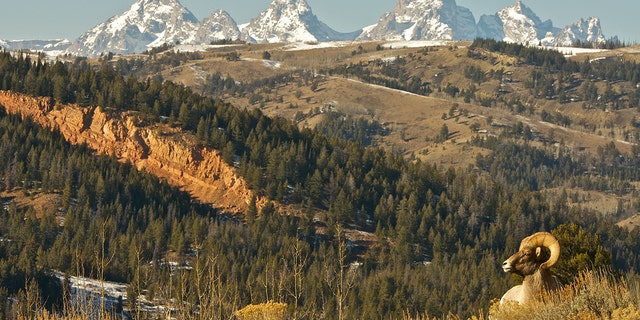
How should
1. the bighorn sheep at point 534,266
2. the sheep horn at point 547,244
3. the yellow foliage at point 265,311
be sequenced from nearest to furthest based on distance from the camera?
the yellow foliage at point 265,311 < the bighorn sheep at point 534,266 < the sheep horn at point 547,244

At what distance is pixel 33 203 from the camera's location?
17275cm

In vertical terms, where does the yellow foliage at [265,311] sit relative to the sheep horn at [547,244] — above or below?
below

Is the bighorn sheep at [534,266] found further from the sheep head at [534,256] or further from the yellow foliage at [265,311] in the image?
the yellow foliage at [265,311]

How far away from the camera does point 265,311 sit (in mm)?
26984

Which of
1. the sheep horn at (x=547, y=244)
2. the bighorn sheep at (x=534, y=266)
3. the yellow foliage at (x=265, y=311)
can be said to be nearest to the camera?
the yellow foliage at (x=265, y=311)

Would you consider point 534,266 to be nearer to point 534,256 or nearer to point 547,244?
point 534,256

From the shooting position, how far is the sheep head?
94.0 feet

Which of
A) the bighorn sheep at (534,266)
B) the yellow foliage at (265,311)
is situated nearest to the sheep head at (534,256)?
the bighorn sheep at (534,266)

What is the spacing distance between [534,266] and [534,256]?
0.29m

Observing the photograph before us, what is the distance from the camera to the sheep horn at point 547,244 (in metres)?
28.6

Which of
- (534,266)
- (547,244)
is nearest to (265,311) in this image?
(534,266)

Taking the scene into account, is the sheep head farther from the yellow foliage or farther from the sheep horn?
the yellow foliage

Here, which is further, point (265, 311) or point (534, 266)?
point (534, 266)

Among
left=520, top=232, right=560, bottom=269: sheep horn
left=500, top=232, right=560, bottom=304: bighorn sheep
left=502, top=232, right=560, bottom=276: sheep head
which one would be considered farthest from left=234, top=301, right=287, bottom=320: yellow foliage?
left=520, top=232, right=560, bottom=269: sheep horn
